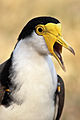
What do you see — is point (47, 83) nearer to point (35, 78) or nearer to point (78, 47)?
point (35, 78)

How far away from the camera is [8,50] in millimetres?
11414

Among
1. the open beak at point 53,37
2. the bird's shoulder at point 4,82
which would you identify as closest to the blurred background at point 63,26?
the bird's shoulder at point 4,82

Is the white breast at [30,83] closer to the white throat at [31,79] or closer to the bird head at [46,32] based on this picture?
the white throat at [31,79]

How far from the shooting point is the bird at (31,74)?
5168 mm

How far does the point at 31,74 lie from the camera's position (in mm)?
5332

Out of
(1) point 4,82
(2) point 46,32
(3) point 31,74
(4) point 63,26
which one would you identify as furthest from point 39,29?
(4) point 63,26

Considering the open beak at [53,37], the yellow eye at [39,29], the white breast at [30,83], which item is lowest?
the white breast at [30,83]

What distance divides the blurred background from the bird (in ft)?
11.2

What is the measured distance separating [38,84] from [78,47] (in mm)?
5645

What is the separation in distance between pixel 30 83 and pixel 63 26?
7.24 metres

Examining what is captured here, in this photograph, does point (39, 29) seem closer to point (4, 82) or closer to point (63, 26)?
point (4, 82)

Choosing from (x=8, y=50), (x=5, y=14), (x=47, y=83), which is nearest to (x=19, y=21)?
(x=5, y=14)

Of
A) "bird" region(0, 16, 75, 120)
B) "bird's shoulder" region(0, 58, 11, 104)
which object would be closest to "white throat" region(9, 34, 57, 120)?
"bird" region(0, 16, 75, 120)

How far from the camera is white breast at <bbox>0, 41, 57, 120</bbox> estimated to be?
5309 mm
